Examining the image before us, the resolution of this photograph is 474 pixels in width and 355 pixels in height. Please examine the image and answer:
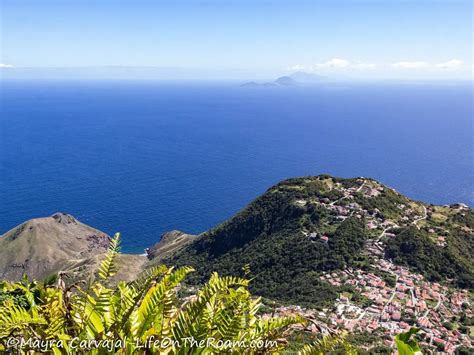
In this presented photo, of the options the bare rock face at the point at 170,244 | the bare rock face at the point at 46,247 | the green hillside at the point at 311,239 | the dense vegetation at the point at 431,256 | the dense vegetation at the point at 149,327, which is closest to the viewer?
the dense vegetation at the point at 149,327

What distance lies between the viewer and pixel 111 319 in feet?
8.52

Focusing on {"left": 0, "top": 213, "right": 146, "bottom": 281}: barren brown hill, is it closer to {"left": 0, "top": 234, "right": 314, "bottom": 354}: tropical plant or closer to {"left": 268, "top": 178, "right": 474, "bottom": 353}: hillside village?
{"left": 268, "top": 178, "right": 474, "bottom": 353}: hillside village

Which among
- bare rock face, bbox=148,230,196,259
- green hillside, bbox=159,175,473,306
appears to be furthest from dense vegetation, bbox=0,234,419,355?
bare rock face, bbox=148,230,196,259

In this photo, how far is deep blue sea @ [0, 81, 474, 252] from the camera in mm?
77562

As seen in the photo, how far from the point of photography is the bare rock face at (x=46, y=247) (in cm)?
5009

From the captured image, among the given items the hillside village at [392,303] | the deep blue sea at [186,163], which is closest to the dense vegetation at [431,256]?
the hillside village at [392,303]

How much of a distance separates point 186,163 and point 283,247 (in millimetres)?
80855

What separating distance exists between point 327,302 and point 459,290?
1035 centimetres

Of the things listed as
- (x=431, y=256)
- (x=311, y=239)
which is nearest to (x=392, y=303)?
(x=431, y=256)

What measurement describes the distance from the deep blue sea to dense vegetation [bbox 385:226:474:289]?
43198 millimetres

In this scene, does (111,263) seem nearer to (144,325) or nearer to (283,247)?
(144,325)

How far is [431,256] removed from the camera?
101ft

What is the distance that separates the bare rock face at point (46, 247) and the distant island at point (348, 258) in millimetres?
213

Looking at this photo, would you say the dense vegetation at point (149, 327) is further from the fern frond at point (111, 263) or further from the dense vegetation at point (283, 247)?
the dense vegetation at point (283, 247)
